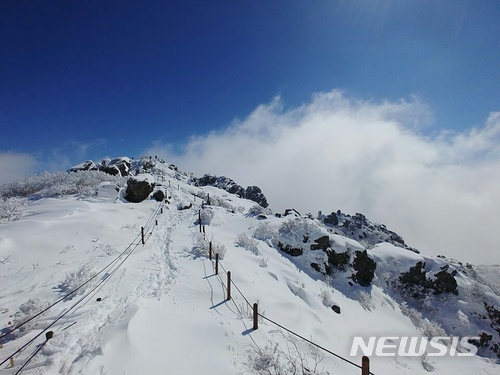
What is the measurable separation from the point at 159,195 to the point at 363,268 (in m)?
26.2

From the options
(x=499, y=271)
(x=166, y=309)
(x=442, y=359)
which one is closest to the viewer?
(x=166, y=309)

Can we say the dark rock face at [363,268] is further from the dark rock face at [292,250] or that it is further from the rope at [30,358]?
the rope at [30,358]

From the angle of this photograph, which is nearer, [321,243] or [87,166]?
[321,243]

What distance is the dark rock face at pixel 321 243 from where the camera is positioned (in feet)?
79.5

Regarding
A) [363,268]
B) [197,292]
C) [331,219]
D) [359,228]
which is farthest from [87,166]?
[359,228]

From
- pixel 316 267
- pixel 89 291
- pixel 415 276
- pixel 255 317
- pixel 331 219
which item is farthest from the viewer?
pixel 331 219

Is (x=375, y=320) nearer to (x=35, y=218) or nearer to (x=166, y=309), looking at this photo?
(x=166, y=309)

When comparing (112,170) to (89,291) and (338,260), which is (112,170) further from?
(338,260)

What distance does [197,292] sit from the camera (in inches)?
413

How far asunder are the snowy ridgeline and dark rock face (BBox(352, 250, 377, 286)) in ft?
0.40

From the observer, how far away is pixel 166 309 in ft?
28.7

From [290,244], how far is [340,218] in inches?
2237

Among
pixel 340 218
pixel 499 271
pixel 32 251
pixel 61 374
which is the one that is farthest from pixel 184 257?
pixel 340 218

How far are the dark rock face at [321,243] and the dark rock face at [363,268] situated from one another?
287 centimetres
